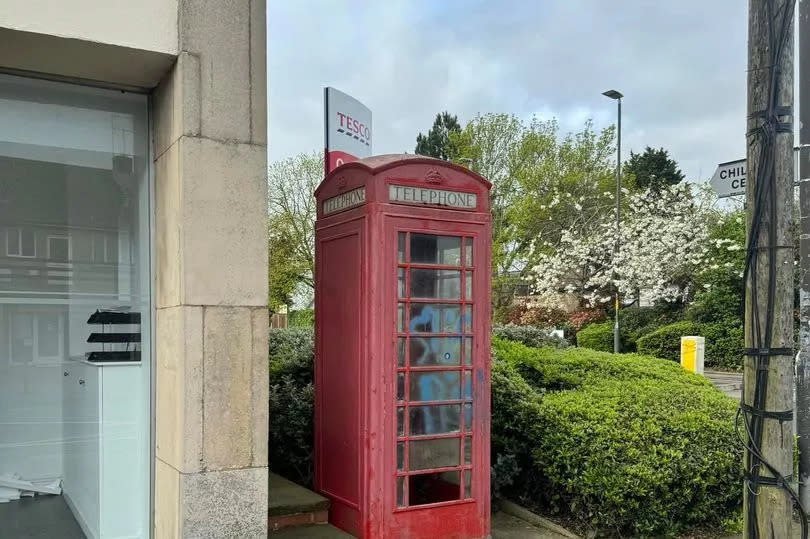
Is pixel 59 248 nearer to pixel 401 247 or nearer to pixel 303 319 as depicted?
pixel 401 247

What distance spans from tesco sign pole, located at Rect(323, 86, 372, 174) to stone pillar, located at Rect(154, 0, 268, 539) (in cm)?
260

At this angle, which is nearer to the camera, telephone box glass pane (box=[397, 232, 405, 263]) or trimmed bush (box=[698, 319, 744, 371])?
telephone box glass pane (box=[397, 232, 405, 263])

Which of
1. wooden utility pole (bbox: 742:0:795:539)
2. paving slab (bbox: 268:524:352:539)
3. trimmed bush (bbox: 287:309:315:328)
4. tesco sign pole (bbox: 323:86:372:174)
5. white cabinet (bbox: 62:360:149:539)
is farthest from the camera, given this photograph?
trimmed bush (bbox: 287:309:315:328)

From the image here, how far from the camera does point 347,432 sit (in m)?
4.89

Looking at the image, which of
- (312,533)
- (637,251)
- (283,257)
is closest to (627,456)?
(312,533)

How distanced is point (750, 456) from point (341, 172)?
10.3ft

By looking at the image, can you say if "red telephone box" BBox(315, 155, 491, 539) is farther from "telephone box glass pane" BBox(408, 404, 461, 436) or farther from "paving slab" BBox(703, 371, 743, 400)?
"paving slab" BBox(703, 371, 743, 400)

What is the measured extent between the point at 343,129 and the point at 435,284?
9.71 feet

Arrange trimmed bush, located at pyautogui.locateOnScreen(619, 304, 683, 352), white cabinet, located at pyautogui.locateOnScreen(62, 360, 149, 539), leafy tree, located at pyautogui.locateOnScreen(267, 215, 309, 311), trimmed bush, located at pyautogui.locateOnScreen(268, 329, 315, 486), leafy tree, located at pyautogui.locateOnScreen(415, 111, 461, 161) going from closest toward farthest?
white cabinet, located at pyautogui.locateOnScreen(62, 360, 149, 539) → trimmed bush, located at pyautogui.locateOnScreen(268, 329, 315, 486) → trimmed bush, located at pyautogui.locateOnScreen(619, 304, 683, 352) → leafy tree, located at pyautogui.locateOnScreen(267, 215, 309, 311) → leafy tree, located at pyautogui.locateOnScreen(415, 111, 461, 161)

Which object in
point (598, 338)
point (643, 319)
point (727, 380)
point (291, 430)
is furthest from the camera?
point (643, 319)

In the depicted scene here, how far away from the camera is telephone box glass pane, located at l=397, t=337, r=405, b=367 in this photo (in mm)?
4651

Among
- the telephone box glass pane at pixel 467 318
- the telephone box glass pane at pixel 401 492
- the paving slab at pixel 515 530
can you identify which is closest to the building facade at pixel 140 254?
the telephone box glass pane at pixel 401 492

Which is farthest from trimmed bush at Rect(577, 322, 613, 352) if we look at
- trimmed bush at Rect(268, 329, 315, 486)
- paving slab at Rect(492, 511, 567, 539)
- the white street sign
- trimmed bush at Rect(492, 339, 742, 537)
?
the white street sign

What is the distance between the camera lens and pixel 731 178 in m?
4.63
